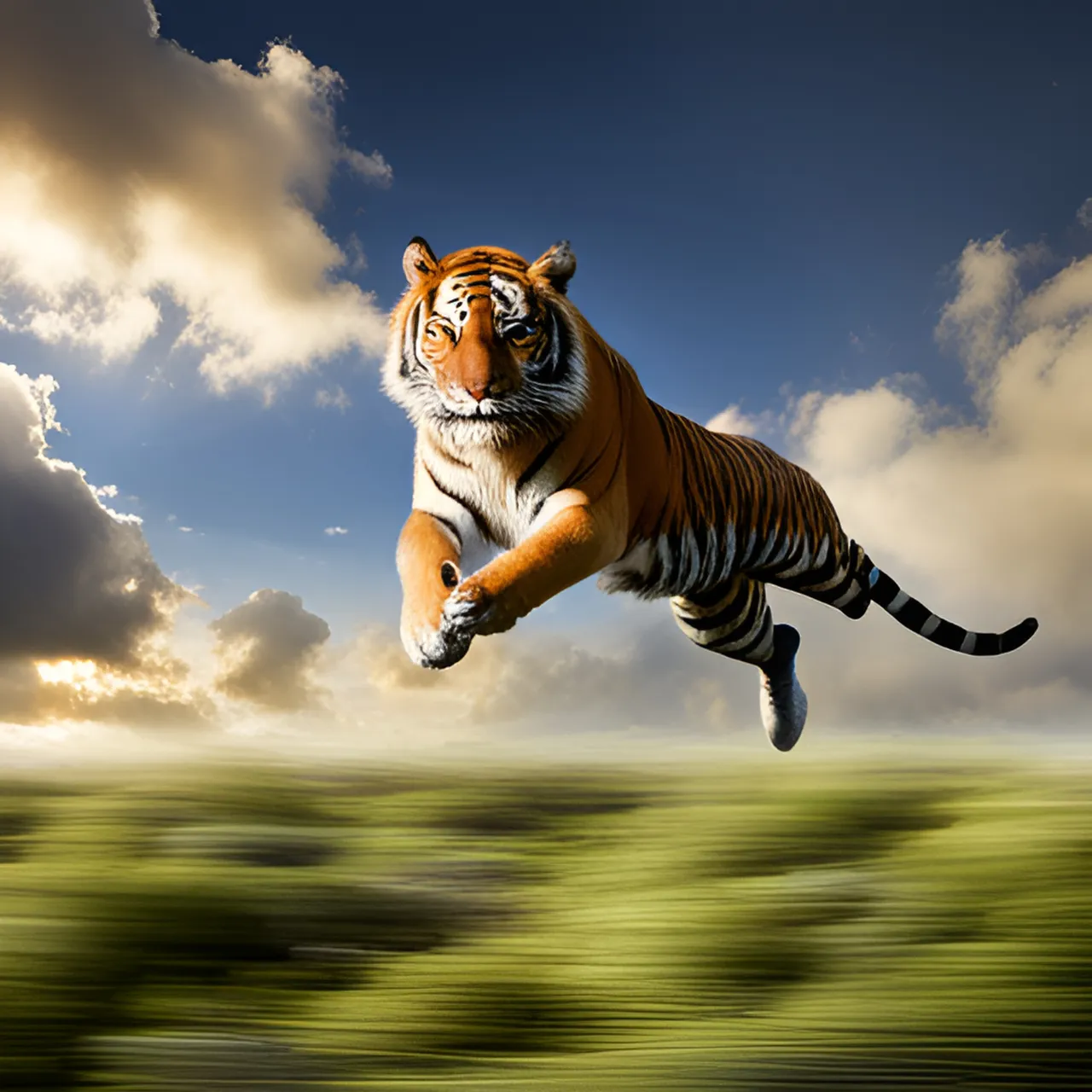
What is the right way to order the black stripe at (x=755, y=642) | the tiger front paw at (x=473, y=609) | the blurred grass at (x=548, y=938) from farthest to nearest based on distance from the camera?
the black stripe at (x=755, y=642), the tiger front paw at (x=473, y=609), the blurred grass at (x=548, y=938)

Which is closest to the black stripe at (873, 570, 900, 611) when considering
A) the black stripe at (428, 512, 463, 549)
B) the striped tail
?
the striped tail

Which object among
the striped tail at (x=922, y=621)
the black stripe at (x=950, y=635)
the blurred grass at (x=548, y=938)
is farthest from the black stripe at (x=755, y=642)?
the blurred grass at (x=548, y=938)

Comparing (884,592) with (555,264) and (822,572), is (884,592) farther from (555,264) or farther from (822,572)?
(555,264)

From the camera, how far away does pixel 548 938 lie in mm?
1737

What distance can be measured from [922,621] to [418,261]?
2394 millimetres

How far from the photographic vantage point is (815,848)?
7.11 feet

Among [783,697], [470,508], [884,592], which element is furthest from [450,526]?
[884,592]

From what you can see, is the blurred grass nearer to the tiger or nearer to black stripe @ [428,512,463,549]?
the tiger

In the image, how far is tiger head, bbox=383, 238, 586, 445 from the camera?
2.46m

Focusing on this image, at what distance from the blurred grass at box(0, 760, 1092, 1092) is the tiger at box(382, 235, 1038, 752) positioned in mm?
521

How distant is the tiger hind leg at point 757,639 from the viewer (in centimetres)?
374

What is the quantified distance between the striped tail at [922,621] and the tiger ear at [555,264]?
1.96 m

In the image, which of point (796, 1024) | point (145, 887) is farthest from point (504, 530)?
point (796, 1024)

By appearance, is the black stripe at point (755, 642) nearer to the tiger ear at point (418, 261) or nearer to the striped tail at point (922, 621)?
the striped tail at point (922, 621)
